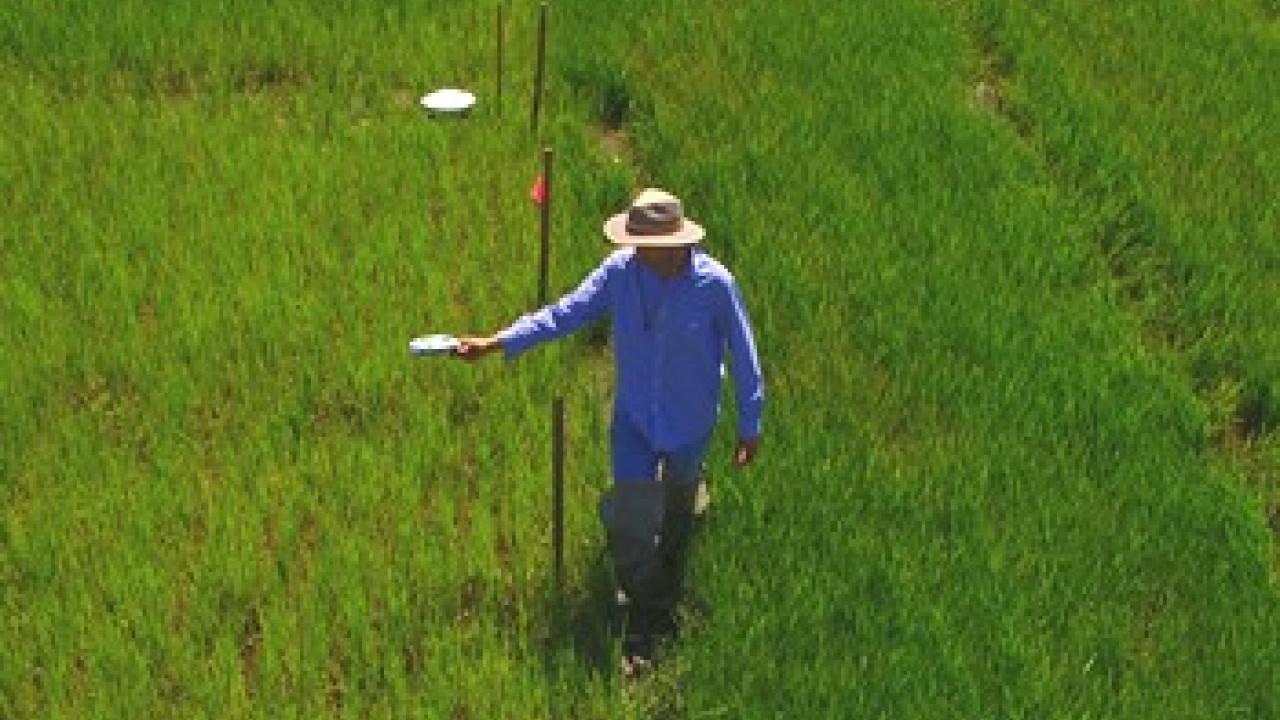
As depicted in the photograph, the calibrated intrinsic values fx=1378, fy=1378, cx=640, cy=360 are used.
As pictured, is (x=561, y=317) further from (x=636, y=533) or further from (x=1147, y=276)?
(x=1147, y=276)

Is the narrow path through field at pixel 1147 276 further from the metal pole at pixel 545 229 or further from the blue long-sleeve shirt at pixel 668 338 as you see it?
the metal pole at pixel 545 229

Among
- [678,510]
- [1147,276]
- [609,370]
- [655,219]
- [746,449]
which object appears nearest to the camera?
[655,219]

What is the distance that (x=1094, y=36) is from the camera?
7.36m

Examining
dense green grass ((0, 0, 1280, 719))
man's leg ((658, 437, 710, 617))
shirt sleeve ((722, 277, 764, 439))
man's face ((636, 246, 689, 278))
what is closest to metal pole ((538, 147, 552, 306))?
dense green grass ((0, 0, 1280, 719))

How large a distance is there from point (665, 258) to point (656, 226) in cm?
10

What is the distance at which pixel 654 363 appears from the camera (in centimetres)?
358

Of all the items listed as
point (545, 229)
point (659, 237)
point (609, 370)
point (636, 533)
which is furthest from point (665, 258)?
point (609, 370)

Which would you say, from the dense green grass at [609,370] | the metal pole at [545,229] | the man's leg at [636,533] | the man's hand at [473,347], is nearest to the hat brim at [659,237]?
the man's hand at [473,347]

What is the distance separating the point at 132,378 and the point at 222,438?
1.56 ft

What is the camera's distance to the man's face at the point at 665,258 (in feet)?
11.2

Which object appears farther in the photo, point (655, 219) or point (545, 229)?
point (545, 229)

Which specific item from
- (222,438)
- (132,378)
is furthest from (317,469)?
(132,378)

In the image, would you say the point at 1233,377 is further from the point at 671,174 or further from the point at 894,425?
the point at 671,174

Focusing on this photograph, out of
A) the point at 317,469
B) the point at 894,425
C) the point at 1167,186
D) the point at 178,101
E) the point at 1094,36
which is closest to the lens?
the point at 317,469
